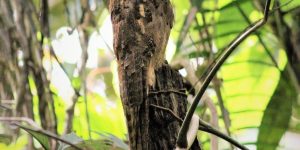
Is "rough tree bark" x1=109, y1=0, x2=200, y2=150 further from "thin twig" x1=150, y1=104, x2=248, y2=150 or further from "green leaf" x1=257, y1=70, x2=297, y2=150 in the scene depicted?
"green leaf" x1=257, y1=70, x2=297, y2=150

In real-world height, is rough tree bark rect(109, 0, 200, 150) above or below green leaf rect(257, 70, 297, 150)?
above

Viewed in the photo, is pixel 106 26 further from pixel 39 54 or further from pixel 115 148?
pixel 115 148

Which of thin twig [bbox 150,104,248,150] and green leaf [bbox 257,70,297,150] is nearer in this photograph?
thin twig [bbox 150,104,248,150]

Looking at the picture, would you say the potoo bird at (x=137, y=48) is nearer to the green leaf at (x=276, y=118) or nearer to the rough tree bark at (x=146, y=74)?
the rough tree bark at (x=146, y=74)

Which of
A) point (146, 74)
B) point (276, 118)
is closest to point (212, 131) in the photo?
point (146, 74)

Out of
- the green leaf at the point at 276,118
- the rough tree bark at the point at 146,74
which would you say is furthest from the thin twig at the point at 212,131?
the green leaf at the point at 276,118

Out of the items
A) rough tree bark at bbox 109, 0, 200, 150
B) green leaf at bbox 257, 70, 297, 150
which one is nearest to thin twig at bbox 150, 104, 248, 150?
rough tree bark at bbox 109, 0, 200, 150

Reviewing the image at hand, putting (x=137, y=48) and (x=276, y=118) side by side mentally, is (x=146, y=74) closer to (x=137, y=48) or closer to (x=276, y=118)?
(x=137, y=48)
